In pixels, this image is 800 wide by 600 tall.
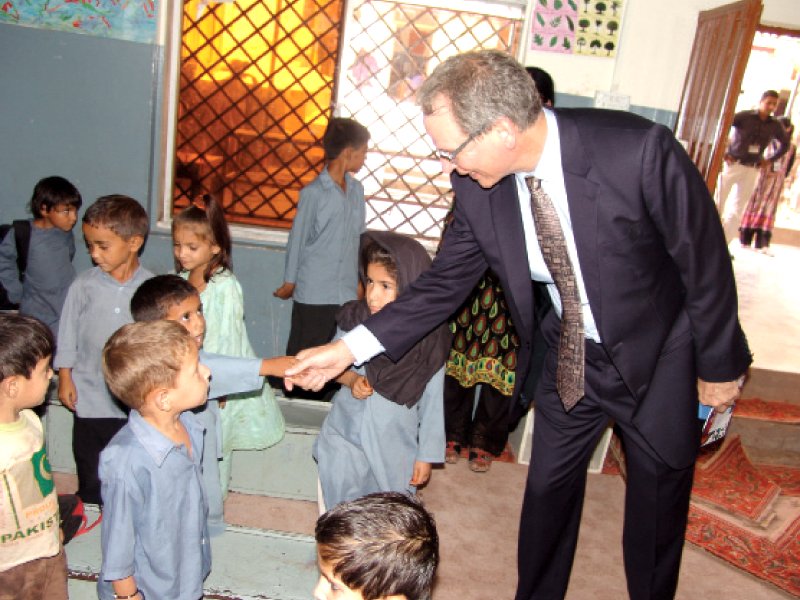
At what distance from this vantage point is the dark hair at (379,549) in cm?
126

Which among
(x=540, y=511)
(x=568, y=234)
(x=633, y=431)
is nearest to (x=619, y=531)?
(x=540, y=511)

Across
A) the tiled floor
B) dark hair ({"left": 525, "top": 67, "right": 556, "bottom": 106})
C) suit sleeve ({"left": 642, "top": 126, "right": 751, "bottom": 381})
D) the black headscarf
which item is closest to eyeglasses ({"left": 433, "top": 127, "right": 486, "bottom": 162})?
suit sleeve ({"left": 642, "top": 126, "right": 751, "bottom": 381})

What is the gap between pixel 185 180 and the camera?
451 cm

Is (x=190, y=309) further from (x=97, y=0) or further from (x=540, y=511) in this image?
(x=97, y=0)

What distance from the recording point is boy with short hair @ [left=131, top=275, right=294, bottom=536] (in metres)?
2.11

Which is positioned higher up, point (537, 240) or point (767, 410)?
point (537, 240)

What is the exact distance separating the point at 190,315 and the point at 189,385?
48 centimetres

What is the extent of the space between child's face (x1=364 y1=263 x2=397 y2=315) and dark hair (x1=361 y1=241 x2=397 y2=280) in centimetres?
1

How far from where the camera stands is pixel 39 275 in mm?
3299

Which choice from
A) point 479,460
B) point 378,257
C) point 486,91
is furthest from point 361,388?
point 479,460

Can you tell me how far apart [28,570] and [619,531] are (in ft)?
7.96

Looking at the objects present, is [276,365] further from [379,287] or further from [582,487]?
[582,487]

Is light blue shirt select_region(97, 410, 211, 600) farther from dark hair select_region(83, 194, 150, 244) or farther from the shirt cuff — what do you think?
dark hair select_region(83, 194, 150, 244)

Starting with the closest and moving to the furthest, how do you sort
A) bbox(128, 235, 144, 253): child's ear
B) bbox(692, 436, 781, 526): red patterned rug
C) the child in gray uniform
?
the child in gray uniform < bbox(128, 235, 144, 253): child's ear < bbox(692, 436, 781, 526): red patterned rug
